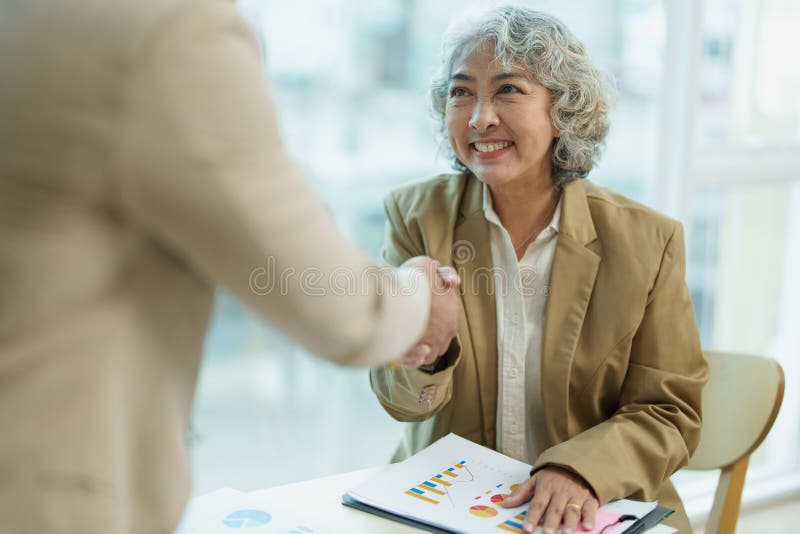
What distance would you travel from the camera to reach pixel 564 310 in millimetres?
1657

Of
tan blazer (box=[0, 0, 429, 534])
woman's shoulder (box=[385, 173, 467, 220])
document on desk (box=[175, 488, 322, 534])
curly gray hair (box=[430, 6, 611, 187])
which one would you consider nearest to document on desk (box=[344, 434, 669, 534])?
document on desk (box=[175, 488, 322, 534])

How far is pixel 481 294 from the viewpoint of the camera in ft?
5.70

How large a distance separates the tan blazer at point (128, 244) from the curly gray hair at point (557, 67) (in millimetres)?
874

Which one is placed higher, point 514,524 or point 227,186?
point 227,186

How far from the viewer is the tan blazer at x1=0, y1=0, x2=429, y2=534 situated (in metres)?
0.80

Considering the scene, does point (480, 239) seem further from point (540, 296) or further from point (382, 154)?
point (382, 154)

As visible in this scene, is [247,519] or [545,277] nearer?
[247,519]

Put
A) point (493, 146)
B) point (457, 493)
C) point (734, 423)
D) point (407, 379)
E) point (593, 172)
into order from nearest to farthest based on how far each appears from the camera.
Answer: point (457, 493)
point (407, 379)
point (493, 146)
point (734, 423)
point (593, 172)

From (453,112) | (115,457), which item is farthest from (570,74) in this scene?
(115,457)

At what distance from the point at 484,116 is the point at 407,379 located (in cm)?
53

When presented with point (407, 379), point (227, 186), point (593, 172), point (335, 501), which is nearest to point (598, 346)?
point (407, 379)

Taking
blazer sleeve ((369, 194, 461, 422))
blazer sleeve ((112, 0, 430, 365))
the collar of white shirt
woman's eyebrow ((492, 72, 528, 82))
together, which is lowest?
blazer sleeve ((369, 194, 461, 422))

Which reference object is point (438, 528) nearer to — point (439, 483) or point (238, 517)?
point (439, 483)

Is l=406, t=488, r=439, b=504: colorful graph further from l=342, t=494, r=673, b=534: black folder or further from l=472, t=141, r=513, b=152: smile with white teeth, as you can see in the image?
l=472, t=141, r=513, b=152: smile with white teeth
